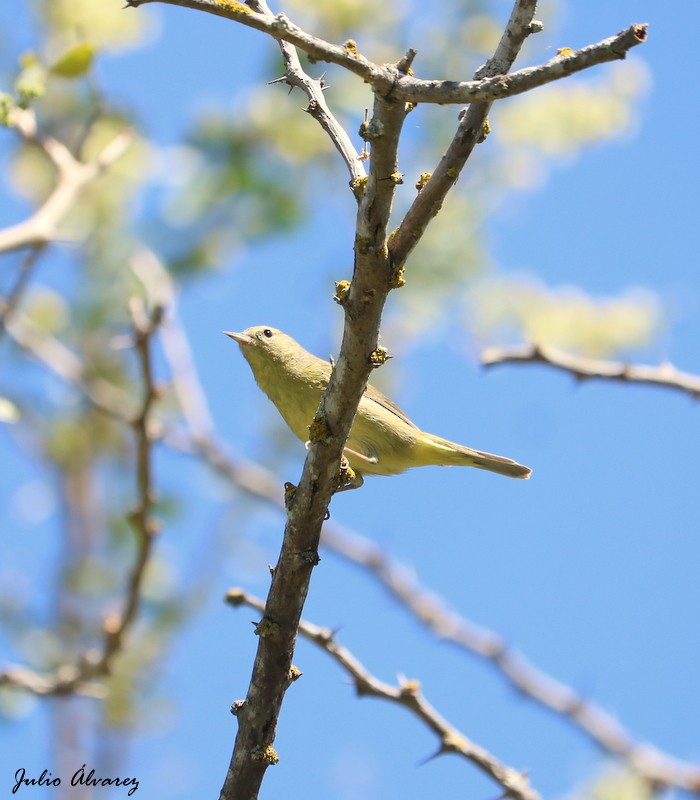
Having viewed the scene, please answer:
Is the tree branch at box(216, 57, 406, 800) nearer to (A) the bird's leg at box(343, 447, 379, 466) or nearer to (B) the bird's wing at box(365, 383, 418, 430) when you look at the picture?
(A) the bird's leg at box(343, 447, 379, 466)

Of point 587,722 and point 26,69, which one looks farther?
point 587,722

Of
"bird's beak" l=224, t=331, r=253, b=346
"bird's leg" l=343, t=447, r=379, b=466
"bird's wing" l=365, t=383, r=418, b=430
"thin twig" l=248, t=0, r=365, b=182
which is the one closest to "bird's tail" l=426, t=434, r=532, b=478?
"bird's wing" l=365, t=383, r=418, b=430

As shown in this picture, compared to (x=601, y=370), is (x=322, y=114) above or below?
below

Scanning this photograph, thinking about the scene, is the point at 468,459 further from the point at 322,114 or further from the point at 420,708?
the point at 322,114

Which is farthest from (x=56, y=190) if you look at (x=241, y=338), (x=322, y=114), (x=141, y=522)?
(x=322, y=114)

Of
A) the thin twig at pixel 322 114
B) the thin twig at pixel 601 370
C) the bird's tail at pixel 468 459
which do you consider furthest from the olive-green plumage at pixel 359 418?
the thin twig at pixel 322 114

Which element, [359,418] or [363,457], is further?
[359,418]

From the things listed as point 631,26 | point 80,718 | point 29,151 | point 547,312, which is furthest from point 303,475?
point 29,151

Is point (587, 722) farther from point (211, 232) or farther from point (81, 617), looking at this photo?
point (211, 232)
